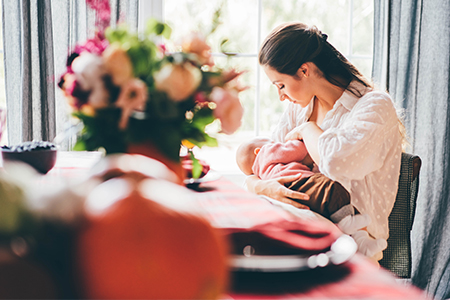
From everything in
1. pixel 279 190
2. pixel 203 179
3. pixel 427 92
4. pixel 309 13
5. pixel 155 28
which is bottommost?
pixel 279 190

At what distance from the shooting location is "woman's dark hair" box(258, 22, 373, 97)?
1536mm

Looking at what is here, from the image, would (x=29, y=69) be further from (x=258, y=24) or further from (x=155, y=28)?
(x=155, y=28)

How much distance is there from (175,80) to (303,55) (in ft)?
3.89

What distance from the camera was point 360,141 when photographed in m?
1.38

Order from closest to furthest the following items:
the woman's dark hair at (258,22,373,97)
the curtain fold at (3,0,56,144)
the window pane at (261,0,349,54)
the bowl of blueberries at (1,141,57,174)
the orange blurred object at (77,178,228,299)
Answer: the orange blurred object at (77,178,228,299), the bowl of blueberries at (1,141,57,174), the woman's dark hair at (258,22,373,97), the curtain fold at (3,0,56,144), the window pane at (261,0,349,54)

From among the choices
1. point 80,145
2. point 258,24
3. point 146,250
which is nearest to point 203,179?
point 80,145

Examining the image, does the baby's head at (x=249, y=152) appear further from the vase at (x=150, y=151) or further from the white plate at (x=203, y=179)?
the vase at (x=150, y=151)

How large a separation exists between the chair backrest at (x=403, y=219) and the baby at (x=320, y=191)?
99 millimetres

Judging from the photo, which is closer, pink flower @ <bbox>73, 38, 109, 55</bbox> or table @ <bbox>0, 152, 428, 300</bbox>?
table @ <bbox>0, 152, 428, 300</bbox>

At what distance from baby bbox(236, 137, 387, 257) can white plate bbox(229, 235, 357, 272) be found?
3.00 feet

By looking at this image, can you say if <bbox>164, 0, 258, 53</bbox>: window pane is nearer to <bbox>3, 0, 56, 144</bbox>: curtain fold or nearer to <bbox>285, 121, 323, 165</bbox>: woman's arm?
<bbox>3, 0, 56, 144</bbox>: curtain fold

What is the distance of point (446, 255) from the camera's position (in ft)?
7.42

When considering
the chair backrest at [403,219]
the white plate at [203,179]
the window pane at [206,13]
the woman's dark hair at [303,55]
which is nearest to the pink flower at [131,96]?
the white plate at [203,179]

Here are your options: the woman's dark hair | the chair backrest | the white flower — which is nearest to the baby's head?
the woman's dark hair
